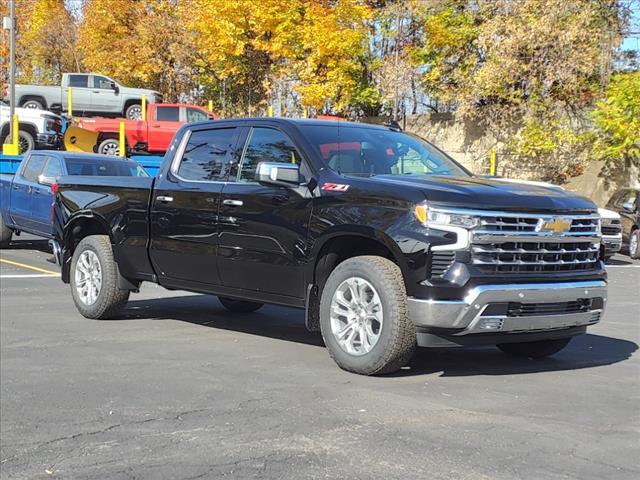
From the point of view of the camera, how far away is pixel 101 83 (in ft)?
111

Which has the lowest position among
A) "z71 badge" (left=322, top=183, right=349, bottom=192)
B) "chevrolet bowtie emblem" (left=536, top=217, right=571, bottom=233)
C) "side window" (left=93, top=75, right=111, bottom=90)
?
"chevrolet bowtie emblem" (left=536, top=217, right=571, bottom=233)

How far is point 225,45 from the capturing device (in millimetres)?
35781

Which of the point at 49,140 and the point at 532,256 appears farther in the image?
the point at 49,140

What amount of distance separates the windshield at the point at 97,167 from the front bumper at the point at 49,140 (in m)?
10.6

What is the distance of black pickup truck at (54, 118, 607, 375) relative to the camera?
576 cm

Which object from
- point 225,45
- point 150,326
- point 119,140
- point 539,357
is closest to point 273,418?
point 539,357

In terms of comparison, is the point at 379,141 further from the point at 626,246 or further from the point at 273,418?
the point at 626,246

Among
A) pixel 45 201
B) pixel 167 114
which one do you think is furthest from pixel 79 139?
pixel 45 201

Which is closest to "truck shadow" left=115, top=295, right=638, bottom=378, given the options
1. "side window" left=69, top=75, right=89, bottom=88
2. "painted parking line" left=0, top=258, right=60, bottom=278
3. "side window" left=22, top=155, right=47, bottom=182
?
"painted parking line" left=0, top=258, right=60, bottom=278

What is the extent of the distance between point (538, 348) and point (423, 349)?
979mm

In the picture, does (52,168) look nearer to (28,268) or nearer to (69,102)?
(28,268)

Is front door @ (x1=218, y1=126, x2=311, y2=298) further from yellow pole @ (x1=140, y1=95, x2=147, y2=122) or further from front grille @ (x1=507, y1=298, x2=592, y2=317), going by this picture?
yellow pole @ (x1=140, y1=95, x2=147, y2=122)

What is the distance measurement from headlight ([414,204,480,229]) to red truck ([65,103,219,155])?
68.1 feet

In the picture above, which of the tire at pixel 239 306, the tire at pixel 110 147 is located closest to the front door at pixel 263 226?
the tire at pixel 239 306
